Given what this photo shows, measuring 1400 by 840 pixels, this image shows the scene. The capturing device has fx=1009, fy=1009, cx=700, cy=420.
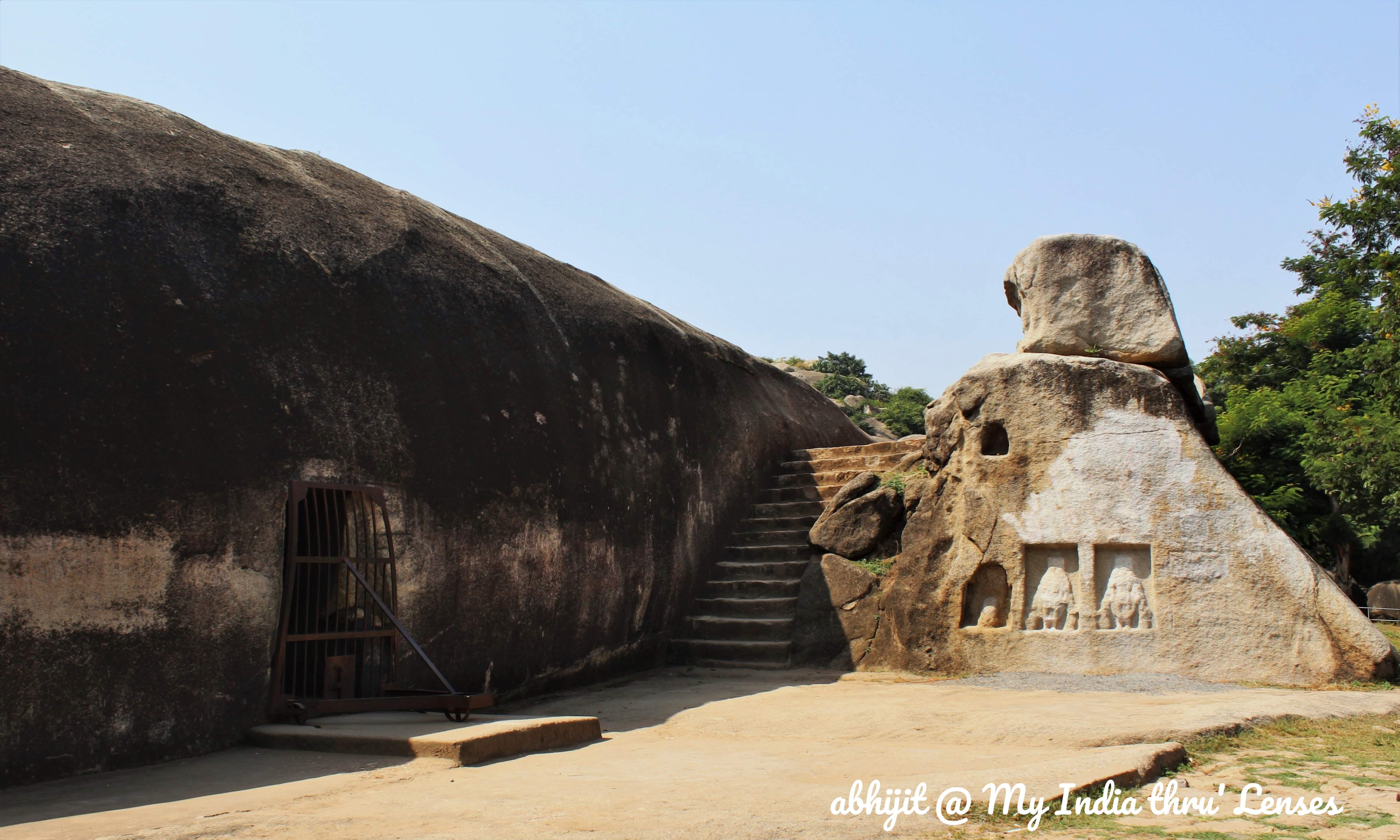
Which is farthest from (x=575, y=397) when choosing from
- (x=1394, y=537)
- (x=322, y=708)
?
(x=1394, y=537)

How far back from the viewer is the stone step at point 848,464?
10375 millimetres

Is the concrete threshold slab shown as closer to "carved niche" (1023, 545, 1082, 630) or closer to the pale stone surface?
"carved niche" (1023, 545, 1082, 630)

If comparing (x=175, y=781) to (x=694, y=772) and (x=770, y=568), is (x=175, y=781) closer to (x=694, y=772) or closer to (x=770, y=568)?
(x=694, y=772)

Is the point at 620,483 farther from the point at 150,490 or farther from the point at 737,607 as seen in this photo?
the point at 150,490

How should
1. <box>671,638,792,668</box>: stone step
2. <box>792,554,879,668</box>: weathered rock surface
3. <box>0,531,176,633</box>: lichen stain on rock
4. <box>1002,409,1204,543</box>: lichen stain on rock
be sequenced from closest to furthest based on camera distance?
1. <box>0,531,176,633</box>: lichen stain on rock
2. <box>1002,409,1204,543</box>: lichen stain on rock
3. <box>792,554,879,668</box>: weathered rock surface
4. <box>671,638,792,668</box>: stone step

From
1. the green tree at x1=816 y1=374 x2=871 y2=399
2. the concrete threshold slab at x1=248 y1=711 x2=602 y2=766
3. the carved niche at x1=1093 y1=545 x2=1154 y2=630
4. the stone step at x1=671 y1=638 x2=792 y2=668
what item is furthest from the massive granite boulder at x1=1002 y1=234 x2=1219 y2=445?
the green tree at x1=816 y1=374 x2=871 y2=399

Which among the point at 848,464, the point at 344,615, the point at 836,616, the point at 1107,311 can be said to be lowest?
the point at 836,616

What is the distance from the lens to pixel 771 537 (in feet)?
32.9

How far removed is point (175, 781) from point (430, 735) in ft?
3.59

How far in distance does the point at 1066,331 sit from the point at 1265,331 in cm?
1489

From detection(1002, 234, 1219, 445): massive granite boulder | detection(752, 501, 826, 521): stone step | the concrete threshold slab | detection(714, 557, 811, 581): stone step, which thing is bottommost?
the concrete threshold slab

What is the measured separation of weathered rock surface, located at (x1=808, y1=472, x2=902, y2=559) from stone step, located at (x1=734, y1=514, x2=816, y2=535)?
71cm

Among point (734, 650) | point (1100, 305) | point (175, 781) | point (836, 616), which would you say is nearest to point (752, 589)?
point (734, 650)

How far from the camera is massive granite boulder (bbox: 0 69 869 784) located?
455 cm
